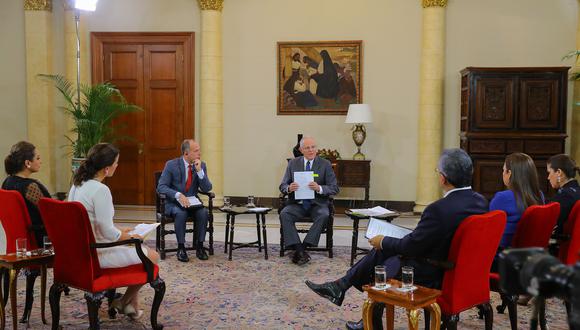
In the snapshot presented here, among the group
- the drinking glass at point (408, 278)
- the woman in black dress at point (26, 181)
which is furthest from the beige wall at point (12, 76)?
the drinking glass at point (408, 278)

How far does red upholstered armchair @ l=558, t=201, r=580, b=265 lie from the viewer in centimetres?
413

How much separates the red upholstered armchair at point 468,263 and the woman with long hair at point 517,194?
72cm

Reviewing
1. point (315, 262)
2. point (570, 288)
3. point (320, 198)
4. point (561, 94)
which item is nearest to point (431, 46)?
point (561, 94)

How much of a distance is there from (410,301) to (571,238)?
184 centimetres

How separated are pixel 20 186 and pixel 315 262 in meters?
3.15

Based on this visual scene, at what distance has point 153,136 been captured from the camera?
10.2m

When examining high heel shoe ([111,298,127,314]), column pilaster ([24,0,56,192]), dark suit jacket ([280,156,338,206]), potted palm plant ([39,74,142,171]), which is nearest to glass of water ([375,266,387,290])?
high heel shoe ([111,298,127,314])

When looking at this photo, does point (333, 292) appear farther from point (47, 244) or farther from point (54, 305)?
point (47, 244)

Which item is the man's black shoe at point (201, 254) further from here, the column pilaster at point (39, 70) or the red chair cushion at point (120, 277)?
the column pilaster at point (39, 70)

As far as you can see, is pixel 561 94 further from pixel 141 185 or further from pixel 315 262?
pixel 141 185

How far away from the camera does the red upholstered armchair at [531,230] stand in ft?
12.7

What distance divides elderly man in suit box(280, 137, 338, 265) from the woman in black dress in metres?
2.71

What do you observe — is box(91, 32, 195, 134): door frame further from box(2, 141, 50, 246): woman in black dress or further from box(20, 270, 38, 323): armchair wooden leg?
box(20, 270, 38, 323): armchair wooden leg

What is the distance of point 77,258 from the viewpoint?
3760 millimetres
